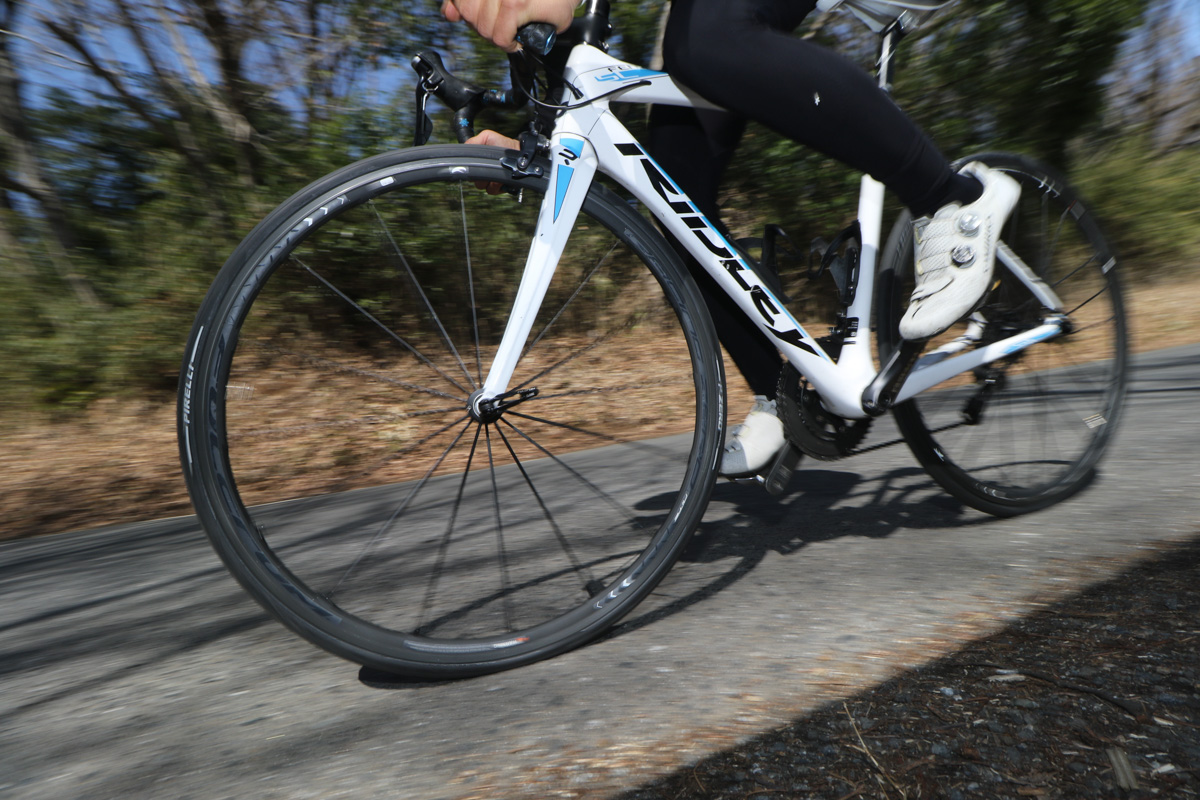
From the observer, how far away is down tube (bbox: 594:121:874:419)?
1.70m

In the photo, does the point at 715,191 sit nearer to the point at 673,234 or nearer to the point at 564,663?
the point at 673,234

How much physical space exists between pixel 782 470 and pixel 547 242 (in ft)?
2.47

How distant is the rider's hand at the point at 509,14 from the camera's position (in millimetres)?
1521

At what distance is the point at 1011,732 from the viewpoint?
1.18 m

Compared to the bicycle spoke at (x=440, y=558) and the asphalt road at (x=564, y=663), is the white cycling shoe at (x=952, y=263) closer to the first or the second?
the asphalt road at (x=564, y=663)

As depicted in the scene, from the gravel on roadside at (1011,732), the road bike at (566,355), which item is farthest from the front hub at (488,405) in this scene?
the gravel on roadside at (1011,732)

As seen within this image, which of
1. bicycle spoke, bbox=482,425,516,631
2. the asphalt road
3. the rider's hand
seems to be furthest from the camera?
bicycle spoke, bbox=482,425,516,631

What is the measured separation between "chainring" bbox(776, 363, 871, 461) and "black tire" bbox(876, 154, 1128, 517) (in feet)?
0.69

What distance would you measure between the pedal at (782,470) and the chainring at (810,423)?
0.03 m

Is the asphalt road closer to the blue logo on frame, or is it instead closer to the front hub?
the front hub

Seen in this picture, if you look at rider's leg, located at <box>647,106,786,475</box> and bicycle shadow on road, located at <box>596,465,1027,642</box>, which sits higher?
rider's leg, located at <box>647,106,786,475</box>

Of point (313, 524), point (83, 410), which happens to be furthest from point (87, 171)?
point (313, 524)

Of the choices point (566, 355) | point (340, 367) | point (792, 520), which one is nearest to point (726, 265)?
point (566, 355)

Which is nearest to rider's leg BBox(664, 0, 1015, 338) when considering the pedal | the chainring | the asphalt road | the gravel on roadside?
the chainring
